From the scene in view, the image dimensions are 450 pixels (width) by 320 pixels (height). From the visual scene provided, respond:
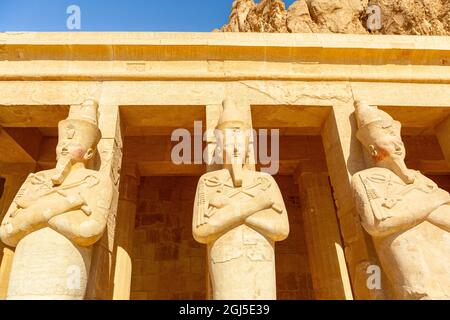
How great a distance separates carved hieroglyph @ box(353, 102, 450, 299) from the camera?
108 inches

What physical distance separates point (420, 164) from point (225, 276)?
4.54 meters

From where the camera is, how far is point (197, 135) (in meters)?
4.75

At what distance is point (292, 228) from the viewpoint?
6.75 metres

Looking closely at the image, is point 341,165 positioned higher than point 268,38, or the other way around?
point 268,38

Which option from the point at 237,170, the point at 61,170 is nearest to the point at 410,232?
the point at 237,170

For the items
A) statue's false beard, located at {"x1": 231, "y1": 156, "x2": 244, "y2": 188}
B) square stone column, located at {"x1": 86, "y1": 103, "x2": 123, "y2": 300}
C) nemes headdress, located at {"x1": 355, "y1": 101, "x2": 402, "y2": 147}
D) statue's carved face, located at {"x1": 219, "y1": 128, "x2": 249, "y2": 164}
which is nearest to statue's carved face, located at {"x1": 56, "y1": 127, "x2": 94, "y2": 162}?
square stone column, located at {"x1": 86, "y1": 103, "x2": 123, "y2": 300}

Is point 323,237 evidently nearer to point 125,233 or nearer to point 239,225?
point 239,225

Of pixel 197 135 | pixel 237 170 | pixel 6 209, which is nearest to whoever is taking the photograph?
pixel 237 170

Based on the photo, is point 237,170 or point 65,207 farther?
point 237,170

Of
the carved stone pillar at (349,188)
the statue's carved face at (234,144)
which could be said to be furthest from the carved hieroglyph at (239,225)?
the carved stone pillar at (349,188)

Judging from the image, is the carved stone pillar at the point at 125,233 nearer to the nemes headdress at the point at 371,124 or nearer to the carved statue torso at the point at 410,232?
the carved statue torso at the point at 410,232

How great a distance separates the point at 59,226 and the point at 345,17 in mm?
12305

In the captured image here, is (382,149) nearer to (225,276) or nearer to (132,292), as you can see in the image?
(225,276)
